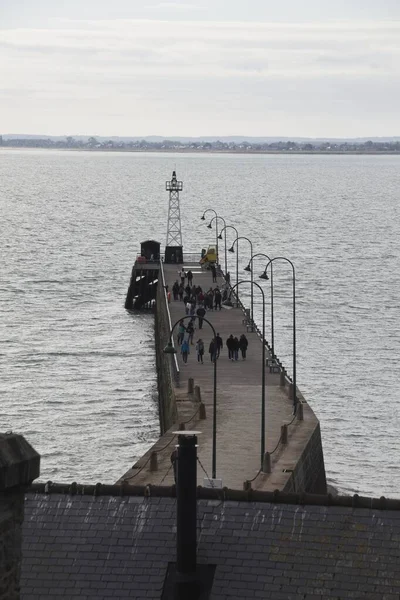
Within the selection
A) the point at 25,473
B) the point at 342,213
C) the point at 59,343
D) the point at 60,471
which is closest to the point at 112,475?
the point at 60,471

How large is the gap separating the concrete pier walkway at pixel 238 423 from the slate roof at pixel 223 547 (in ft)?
24.9

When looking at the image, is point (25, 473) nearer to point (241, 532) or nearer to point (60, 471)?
point (241, 532)

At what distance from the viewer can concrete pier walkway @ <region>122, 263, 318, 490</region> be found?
111 ft

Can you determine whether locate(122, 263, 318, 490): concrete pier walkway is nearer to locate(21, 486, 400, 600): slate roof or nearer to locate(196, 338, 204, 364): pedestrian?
locate(196, 338, 204, 364): pedestrian

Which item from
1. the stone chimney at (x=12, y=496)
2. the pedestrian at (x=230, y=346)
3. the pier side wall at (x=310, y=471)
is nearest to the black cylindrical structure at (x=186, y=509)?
the pier side wall at (x=310, y=471)

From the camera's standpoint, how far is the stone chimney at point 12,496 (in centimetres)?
1169

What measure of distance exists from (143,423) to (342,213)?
477 ft

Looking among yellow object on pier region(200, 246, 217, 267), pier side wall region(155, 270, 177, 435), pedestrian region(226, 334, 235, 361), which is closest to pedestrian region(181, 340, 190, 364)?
pier side wall region(155, 270, 177, 435)

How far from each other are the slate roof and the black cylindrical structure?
384mm

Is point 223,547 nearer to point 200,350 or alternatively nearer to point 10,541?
point 10,541

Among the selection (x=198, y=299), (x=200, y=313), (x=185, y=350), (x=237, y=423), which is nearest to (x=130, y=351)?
(x=198, y=299)

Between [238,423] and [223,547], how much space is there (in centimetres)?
1805

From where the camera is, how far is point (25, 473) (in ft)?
38.8

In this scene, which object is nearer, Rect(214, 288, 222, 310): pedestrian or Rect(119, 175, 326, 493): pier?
Rect(119, 175, 326, 493): pier
